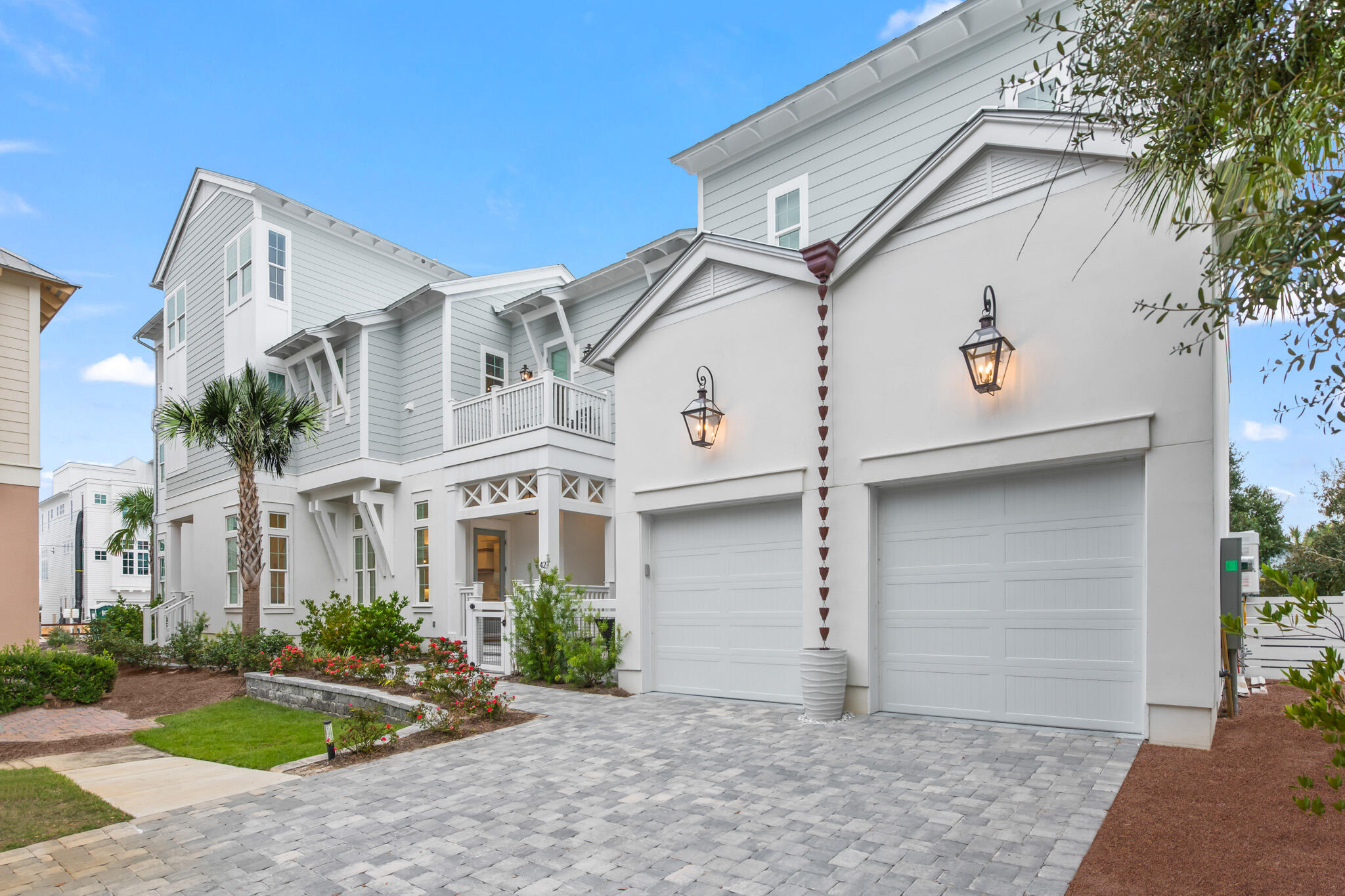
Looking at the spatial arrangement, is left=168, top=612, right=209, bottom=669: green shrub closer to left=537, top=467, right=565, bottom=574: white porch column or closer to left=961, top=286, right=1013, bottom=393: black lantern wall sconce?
left=537, top=467, right=565, bottom=574: white porch column

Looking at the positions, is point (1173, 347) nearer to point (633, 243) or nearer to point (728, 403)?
point (728, 403)

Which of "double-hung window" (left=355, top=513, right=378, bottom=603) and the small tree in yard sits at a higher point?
the small tree in yard

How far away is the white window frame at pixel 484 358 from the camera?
1605 centimetres

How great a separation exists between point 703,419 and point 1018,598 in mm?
3936

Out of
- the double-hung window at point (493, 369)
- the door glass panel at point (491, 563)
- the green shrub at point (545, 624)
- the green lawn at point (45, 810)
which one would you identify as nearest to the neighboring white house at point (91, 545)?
the door glass panel at point (491, 563)

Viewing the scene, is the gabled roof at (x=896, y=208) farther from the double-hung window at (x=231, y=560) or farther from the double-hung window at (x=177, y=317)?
the double-hung window at (x=177, y=317)

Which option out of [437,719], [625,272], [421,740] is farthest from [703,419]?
[625,272]

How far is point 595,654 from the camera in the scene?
9859mm

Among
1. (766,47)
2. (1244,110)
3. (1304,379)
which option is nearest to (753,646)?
(1304,379)

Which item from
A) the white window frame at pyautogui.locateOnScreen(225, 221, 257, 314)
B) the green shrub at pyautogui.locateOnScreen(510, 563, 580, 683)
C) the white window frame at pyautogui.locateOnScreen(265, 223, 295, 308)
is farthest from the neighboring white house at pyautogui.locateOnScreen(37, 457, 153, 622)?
the green shrub at pyautogui.locateOnScreen(510, 563, 580, 683)

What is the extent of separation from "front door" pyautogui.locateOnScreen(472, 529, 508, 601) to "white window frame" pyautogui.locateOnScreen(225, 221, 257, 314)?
312 inches

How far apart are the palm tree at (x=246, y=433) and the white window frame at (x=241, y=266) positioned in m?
4.01

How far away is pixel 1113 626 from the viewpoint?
20.7ft

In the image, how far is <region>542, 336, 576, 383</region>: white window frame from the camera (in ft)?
50.4
